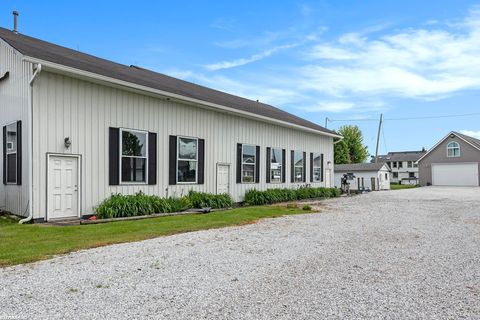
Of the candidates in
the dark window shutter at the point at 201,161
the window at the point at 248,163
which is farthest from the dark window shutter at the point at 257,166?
the dark window shutter at the point at 201,161

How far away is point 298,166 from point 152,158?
32.0 ft

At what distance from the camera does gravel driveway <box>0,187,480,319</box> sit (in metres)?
3.53

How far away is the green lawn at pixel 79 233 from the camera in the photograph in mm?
5848

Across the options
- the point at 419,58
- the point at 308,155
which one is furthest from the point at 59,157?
the point at 419,58

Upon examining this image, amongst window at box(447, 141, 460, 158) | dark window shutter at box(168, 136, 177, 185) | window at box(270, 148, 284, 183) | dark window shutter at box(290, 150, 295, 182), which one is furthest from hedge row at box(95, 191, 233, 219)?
window at box(447, 141, 460, 158)

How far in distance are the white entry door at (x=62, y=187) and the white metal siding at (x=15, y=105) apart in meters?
0.59

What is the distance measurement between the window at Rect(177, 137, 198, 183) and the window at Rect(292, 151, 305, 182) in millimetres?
7117

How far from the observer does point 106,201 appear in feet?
34.1

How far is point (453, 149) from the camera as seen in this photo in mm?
42875

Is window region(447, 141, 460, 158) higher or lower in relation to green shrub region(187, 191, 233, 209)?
higher

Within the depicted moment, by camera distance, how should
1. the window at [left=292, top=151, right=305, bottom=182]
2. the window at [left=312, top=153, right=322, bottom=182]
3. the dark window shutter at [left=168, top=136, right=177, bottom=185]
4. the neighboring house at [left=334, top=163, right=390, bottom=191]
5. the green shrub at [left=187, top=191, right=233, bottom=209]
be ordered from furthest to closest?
the neighboring house at [left=334, top=163, right=390, bottom=191]
the window at [left=312, top=153, right=322, bottom=182]
the window at [left=292, top=151, right=305, bottom=182]
the green shrub at [left=187, top=191, right=233, bottom=209]
the dark window shutter at [left=168, top=136, right=177, bottom=185]

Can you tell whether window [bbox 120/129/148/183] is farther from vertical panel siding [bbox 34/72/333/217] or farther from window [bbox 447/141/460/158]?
window [bbox 447/141/460/158]

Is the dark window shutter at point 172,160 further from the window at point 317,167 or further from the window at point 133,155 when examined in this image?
the window at point 317,167

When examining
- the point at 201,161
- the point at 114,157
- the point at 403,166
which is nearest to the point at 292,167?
the point at 201,161
